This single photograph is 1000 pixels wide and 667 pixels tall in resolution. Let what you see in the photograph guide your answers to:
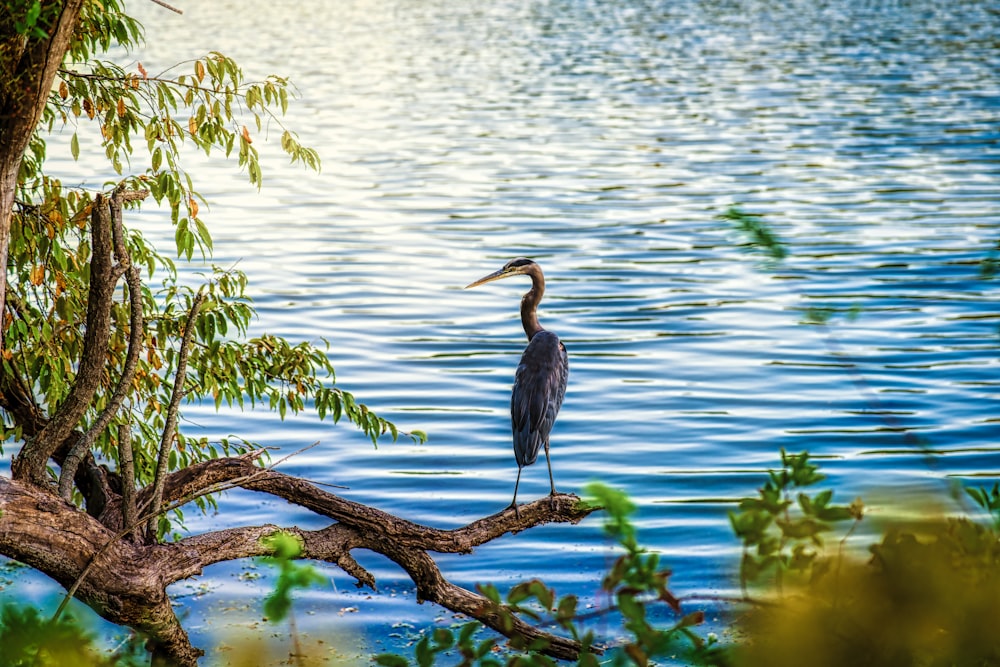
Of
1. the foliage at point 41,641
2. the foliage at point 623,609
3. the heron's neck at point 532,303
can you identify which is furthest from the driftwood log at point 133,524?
the heron's neck at point 532,303

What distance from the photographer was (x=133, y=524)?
5676mm

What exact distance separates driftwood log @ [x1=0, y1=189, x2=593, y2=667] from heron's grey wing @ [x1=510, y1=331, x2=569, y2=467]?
55.8 inches

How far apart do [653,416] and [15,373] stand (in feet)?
25.2

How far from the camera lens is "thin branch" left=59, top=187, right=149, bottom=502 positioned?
5.81 m

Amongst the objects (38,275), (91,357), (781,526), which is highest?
(781,526)

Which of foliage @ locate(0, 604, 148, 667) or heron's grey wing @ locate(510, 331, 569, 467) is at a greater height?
foliage @ locate(0, 604, 148, 667)

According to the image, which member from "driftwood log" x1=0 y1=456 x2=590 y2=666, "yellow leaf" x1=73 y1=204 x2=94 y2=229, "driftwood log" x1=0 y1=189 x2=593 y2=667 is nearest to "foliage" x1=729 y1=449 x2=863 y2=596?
"driftwood log" x1=0 y1=456 x2=590 y2=666

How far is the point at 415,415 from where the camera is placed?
13.4 metres

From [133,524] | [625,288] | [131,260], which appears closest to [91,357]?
[133,524]

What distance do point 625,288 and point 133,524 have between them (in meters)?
13.1

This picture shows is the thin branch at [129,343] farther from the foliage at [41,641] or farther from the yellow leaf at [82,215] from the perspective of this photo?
the foliage at [41,641]

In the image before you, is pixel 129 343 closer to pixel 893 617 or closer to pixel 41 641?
pixel 41 641

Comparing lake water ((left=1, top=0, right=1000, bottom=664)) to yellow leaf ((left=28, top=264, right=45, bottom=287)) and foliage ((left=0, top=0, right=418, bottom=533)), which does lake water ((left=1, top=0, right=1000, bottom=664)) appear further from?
yellow leaf ((left=28, top=264, right=45, bottom=287))

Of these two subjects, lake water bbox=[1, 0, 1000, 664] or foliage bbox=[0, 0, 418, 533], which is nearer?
foliage bbox=[0, 0, 418, 533]
